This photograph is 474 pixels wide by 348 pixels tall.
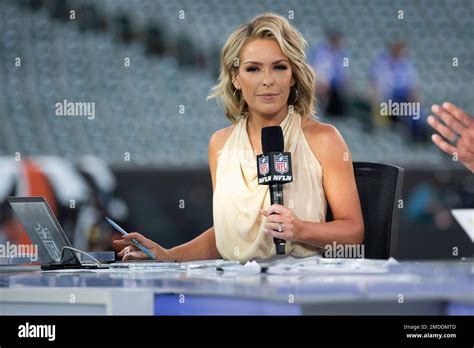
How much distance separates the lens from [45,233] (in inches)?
66.4

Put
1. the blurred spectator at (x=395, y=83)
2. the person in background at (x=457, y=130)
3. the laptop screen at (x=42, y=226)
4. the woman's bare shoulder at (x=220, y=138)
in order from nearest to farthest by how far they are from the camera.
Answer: the laptop screen at (x=42, y=226) < the person in background at (x=457, y=130) < the woman's bare shoulder at (x=220, y=138) < the blurred spectator at (x=395, y=83)

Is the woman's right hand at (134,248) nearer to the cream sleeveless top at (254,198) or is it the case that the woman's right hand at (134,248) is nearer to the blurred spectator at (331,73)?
the cream sleeveless top at (254,198)

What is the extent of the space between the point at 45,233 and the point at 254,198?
0.48m

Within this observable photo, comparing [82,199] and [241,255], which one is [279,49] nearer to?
[241,255]

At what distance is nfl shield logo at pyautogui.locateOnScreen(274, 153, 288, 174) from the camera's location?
1.66 meters

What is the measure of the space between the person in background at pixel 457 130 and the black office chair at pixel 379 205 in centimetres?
17

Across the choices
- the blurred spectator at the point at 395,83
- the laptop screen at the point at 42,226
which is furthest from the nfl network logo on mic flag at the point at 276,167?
the blurred spectator at the point at 395,83

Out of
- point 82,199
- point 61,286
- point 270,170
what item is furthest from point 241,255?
point 82,199

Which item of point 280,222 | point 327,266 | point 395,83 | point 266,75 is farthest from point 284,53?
point 395,83

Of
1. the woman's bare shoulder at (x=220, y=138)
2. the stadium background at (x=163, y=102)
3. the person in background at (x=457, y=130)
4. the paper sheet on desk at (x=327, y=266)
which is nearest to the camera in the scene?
the paper sheet on desk at (x=327, y=266)

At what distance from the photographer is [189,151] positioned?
5.45 meters

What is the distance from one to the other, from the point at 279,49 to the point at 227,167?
0.29 meters

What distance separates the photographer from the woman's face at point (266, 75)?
6.44 ft
